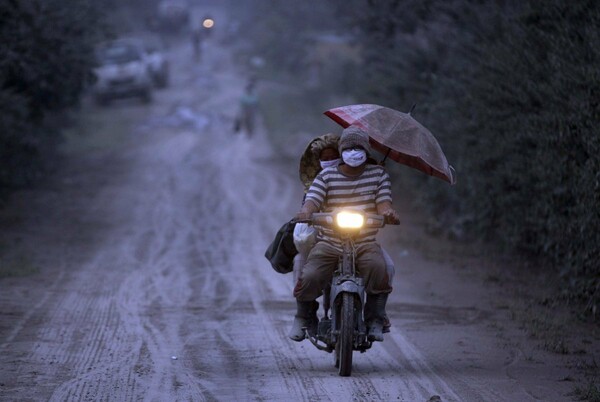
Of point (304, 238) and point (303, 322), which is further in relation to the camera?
point (303, 322)

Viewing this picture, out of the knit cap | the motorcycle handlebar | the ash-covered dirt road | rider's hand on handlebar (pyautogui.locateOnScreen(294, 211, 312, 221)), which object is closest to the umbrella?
the knit cap

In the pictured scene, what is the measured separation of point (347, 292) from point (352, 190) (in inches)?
34.2

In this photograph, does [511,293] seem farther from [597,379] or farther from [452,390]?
[452,390]

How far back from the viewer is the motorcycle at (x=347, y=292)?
7383mm

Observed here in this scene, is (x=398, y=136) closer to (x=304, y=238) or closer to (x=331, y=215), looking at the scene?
(x=331, y=215)

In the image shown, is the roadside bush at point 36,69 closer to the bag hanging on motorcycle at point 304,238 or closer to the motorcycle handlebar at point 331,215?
the bag hanging on motorcycle at point 304,238

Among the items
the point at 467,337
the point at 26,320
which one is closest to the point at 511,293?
the point at 467,337

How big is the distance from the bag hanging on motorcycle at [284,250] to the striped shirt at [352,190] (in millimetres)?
636

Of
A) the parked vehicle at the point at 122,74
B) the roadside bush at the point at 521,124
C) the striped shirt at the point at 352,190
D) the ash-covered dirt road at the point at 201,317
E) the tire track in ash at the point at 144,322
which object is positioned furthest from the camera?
the parked vehicle at the point at 122,74

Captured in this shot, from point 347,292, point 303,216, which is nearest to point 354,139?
point 303,216

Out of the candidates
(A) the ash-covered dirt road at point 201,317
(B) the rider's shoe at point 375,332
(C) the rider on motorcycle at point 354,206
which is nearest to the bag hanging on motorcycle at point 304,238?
(C) the rider on motorcycle at point 354,206

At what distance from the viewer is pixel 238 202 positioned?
800 inches

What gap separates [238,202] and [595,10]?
423 inches

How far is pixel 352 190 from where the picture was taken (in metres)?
7.71
